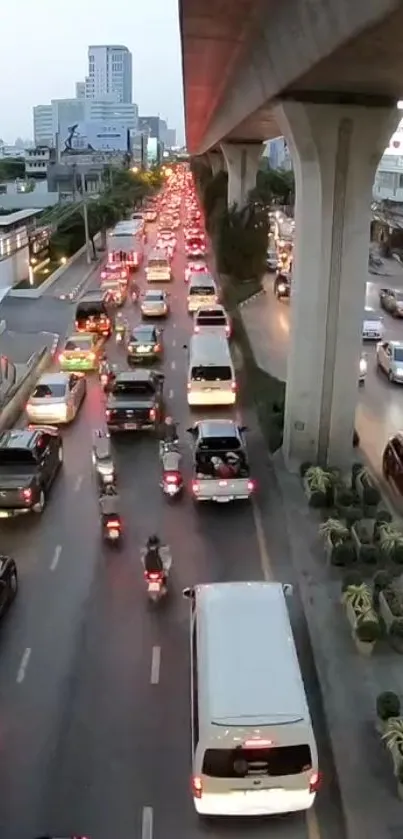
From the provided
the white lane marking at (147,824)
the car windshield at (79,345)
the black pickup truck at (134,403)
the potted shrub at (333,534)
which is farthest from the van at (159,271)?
the white lane marking at (147,824)

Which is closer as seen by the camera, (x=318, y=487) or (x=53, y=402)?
(x=318, y=487)

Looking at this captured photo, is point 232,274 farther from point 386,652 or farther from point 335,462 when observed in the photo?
point 386,652

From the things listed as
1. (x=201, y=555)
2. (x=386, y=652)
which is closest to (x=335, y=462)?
(x=201, y=555)

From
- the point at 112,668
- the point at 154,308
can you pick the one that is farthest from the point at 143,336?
the point at 112,668

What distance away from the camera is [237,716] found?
8.91m

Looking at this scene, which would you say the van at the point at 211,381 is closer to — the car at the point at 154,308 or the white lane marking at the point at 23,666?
the white lane marking at the point at 23,666

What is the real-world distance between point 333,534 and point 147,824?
7031 millimetres

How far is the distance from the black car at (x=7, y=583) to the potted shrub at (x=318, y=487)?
250 inches

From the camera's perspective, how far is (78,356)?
97.8 ft

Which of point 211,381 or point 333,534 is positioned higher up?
point 211,381

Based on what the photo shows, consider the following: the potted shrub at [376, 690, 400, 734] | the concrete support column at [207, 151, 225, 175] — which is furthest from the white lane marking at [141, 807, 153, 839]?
the concrete support column at [207, 151, 225, 175]

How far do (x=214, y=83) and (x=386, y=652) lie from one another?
20915mm

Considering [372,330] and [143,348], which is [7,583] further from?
[372,330]

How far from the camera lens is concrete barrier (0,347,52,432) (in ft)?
76.8
